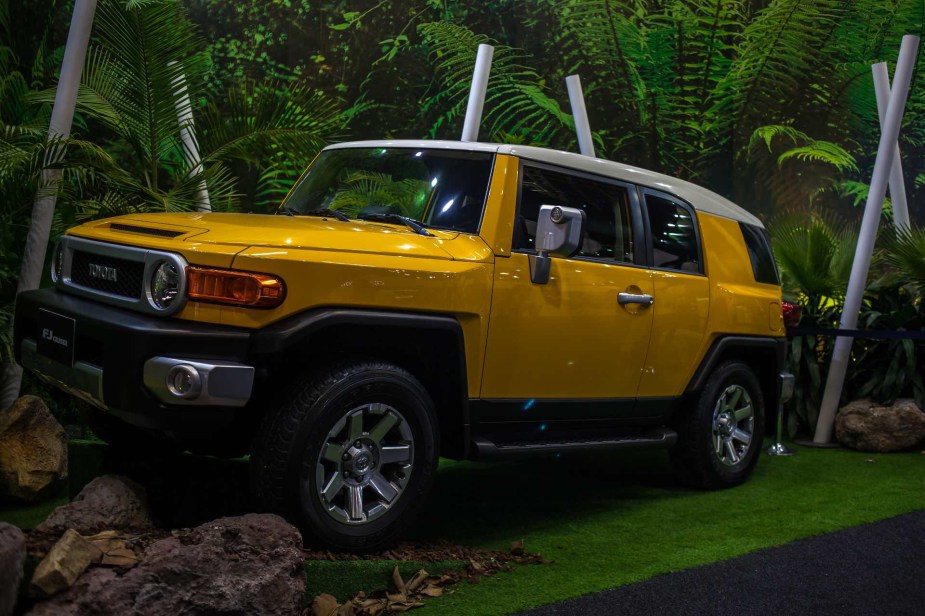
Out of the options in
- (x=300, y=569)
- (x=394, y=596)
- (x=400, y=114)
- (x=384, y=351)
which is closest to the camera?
(x=300, y=569)

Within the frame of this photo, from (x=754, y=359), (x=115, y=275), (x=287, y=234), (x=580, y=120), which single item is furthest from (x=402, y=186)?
(x=580, y=120)

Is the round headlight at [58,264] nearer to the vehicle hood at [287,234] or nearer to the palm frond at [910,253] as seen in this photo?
the vehicle hood at [287,234]

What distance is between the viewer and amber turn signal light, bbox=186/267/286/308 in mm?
3480

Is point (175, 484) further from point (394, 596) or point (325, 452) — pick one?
point (394, 596)

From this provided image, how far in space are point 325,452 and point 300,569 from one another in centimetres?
50

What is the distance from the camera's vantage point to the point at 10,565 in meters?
3.03

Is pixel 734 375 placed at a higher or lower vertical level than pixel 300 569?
higher

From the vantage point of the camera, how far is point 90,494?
151 inches

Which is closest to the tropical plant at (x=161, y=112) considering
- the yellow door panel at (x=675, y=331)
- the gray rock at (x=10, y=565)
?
the yellow door panel at (x=675, y=331)

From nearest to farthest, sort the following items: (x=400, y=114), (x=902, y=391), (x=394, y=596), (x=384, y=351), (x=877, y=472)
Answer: (x=394, y=596) < (x=384, y=351) < (x=877, y=472) < (x=902, y=391) < (x=400, y=114)

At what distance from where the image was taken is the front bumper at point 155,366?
133 inches

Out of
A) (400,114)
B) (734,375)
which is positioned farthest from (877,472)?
(400,114)

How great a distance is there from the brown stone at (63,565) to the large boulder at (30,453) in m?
2.05

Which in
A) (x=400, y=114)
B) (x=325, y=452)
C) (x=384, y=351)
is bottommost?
(x=325, y=452)
